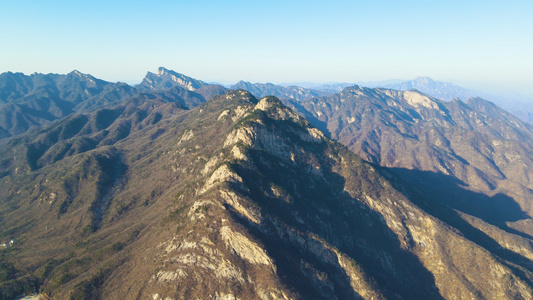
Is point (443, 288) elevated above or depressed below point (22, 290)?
below

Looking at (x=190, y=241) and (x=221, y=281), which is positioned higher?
(x=190, y=241)

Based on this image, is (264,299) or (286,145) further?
(286,145)

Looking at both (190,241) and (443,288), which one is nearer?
(190,241)

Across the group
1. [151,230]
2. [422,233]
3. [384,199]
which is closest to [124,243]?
[151,230]

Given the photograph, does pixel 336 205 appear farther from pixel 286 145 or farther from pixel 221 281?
pixel 221 281

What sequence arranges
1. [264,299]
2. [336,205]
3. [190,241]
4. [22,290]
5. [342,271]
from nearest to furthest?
[264,299], [190,241], [22,290], [342,271], [336,205]

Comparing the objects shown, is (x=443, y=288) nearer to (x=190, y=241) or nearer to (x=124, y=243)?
(x=190, y=241)

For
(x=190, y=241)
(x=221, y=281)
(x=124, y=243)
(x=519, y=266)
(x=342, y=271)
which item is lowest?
(x=519, y=266)

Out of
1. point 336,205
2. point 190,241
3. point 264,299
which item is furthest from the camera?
point 336,205

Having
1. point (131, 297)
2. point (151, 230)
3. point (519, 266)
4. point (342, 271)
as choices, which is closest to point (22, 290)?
point (151, 230)
